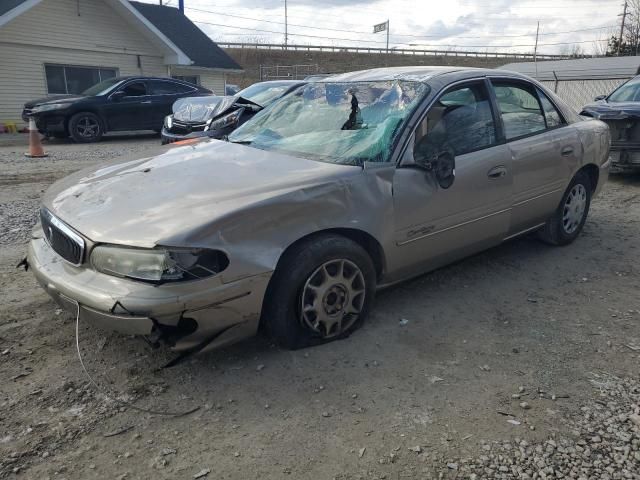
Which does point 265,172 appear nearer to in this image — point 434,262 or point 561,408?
point 434,262

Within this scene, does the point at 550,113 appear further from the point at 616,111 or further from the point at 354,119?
the point at 616,111

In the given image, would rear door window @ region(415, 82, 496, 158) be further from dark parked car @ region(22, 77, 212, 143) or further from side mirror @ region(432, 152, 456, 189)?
dark parked car @ region(22, 77, 212, 143)

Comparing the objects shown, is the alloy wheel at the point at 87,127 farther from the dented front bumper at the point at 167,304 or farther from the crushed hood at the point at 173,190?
the dented front bumper at the point at 167,304

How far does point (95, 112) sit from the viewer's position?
1291cm

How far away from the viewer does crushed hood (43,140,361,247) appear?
2.57 metres

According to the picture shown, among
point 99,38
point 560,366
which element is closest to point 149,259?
point 560,366

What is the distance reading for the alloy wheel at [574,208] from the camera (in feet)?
15.9

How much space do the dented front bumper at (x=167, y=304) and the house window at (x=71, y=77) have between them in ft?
55.0

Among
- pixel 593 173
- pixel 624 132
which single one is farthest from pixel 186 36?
pixel 593 173

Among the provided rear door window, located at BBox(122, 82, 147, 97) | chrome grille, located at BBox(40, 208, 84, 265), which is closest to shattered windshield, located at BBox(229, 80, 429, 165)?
chrome grille, located at BBox(40, 208, 84, 265)

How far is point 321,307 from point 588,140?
3.36 m

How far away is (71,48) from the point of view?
55.5 feet

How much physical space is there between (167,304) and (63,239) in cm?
85

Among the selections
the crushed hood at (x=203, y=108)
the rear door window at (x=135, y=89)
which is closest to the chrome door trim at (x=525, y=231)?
the crushed hood at (x=203, y=108)
